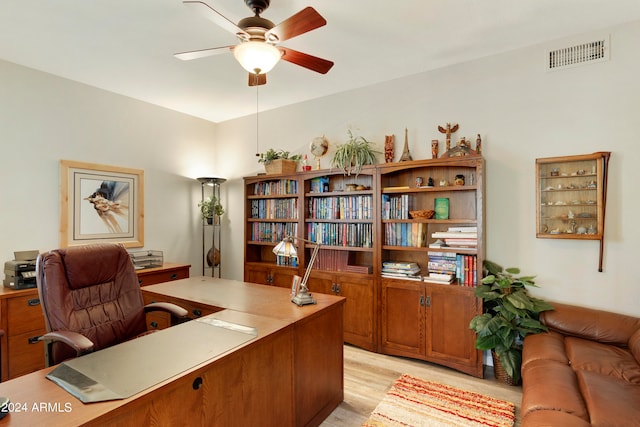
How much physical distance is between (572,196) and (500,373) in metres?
1.55

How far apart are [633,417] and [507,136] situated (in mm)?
2219

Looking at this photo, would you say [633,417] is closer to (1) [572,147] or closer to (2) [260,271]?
(1) [572,147]

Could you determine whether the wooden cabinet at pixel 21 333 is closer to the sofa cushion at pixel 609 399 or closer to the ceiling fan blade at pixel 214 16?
the ceiling fan blade at pixel 214 16

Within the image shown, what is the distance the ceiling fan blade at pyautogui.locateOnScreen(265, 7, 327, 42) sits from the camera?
5.78ft

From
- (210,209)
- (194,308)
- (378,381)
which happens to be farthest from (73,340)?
(210,209)

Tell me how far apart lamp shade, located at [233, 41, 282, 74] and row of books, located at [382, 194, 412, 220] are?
1799 mm

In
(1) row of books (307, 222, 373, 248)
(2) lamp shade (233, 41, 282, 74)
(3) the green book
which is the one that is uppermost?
(2) lamp shade (233, 41, 282, 74)

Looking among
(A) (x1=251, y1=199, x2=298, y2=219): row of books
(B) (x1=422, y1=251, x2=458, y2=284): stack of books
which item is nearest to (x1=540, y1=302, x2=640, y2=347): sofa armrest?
(B) (x1=422, y1=251, x2=458, y2=284): stack of books

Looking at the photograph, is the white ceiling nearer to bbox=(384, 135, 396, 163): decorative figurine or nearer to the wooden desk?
bbox=(384, 135, 396, 163): decorative figurine

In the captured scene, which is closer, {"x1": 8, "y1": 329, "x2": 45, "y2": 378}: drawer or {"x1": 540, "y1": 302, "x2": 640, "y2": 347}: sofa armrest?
{"x1": 540, "y1": 302, "x2": 640, "y2": 347}: sofa armrest

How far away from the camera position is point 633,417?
1487 millimetres

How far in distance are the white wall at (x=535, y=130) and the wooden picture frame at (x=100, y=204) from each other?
278cm

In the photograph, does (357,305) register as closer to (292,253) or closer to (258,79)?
(292,253)

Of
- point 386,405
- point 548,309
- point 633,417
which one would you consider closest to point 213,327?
point 386,405
